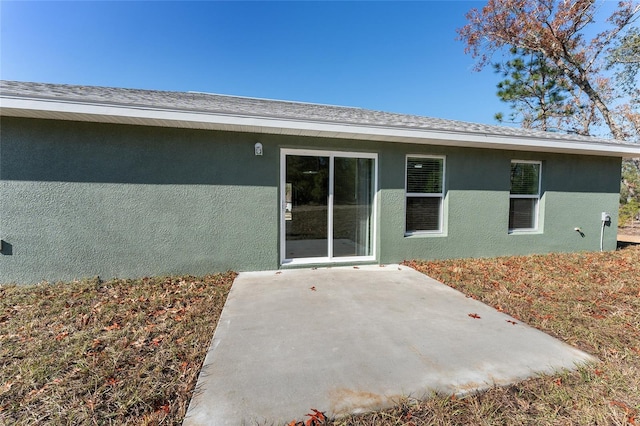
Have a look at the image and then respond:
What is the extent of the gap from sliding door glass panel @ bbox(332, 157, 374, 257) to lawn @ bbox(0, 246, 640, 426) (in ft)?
6.41

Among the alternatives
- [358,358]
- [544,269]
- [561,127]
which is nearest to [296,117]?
[358,358]

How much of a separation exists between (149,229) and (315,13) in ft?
31.2

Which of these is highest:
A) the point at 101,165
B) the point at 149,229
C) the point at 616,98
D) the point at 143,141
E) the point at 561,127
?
the point at 616,98

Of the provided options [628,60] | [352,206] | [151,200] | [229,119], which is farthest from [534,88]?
[151,200]

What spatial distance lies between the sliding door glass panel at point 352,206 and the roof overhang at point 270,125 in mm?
691

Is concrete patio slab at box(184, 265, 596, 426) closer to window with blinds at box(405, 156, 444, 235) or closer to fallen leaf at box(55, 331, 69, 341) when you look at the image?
fallen leaf at box(55, 331, 69, 341)

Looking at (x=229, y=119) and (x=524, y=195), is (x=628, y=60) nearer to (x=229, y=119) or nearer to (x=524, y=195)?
(x=524, y=195)

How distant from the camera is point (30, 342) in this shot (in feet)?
9.44

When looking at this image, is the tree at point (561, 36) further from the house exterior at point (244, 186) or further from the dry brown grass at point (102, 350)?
the dry brown grass at point (102, 350)

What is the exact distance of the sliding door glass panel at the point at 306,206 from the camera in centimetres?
580

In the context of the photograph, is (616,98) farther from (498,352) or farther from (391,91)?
(498,352)

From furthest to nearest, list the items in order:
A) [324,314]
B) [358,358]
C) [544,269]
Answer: [544,269] < [324,314] < [358,358]

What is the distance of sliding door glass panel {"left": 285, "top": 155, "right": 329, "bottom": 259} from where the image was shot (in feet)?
19.0

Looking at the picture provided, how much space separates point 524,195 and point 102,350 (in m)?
8.99
